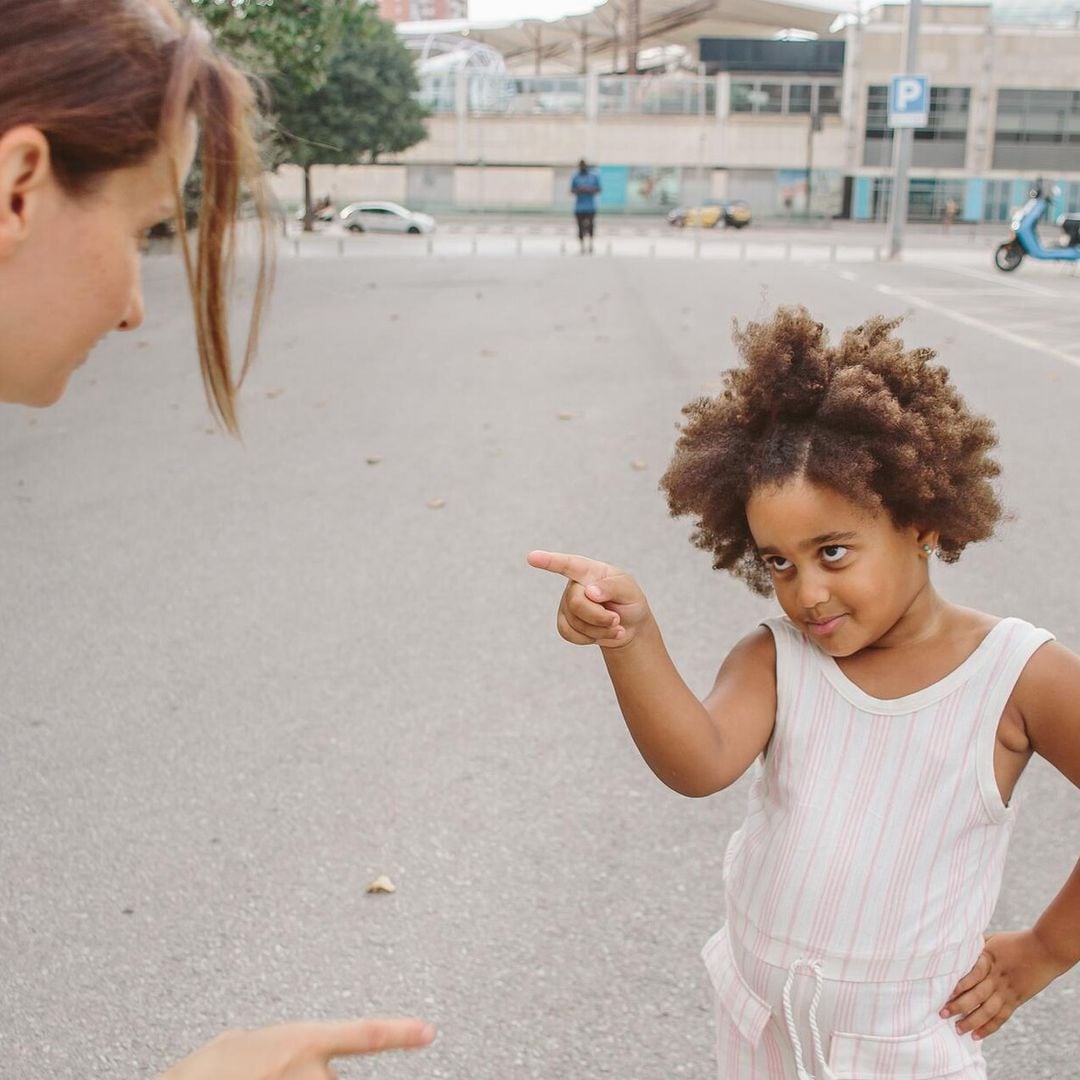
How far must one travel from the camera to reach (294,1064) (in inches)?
47.7

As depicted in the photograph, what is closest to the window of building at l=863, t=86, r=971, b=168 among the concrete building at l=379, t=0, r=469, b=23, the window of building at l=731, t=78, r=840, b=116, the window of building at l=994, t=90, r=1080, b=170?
the window of building at l=994, t=90, r=1080, b=170

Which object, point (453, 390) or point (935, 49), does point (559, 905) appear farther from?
point (935, 49)

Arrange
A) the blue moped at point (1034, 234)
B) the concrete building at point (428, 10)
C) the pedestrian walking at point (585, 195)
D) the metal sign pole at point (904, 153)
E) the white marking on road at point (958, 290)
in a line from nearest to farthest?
the white marking on road at point (958, 290) → the blue moped at point (1034, 234) → the metal sign pole at point (904, 153) → the pedestrian walking at point (585, 195) → the concrete building at point (428, 10)

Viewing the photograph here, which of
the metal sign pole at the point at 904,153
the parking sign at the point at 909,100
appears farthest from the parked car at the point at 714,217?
the parking sign at the point at 909,100

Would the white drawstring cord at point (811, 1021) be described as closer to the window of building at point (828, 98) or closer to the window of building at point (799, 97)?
the window of building at point (828, 98)

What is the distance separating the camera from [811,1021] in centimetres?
188

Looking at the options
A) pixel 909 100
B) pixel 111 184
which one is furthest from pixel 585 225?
pixel 111 184

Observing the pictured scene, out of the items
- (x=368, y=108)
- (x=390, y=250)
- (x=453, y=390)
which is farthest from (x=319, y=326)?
(x=368, y=108)

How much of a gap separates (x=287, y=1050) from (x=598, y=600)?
72 centimetres

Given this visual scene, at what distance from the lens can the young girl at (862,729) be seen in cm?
188

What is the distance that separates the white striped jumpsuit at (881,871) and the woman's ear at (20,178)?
1.14 meters

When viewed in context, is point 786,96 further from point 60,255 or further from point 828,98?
point 60,255

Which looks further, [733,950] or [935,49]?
[935,49]

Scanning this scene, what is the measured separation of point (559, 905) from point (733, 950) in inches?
48.7
